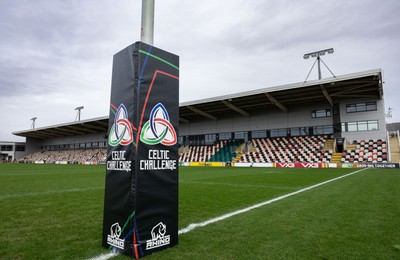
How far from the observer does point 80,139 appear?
191ft

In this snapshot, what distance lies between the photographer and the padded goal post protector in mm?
2752

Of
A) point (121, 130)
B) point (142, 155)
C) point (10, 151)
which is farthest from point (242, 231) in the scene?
point (10, 151)

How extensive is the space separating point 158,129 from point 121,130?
45cm

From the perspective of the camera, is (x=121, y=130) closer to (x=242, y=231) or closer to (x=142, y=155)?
(x=142, y=155)

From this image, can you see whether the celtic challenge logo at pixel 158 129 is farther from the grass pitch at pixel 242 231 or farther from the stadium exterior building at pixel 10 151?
the stadium exterior building at pixel 10 151

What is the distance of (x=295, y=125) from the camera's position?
31.5 meters

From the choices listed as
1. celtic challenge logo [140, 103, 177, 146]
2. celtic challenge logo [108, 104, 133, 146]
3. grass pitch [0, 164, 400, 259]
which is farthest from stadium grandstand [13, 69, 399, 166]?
celtic challenge logo [108, 104, 133, 146]

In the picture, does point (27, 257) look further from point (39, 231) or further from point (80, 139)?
point (80, 139)

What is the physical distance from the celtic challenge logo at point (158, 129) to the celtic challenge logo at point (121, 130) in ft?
0.58

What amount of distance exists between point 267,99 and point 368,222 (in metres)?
26.5

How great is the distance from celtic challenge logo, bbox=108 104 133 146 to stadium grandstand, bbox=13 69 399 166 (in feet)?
79.9

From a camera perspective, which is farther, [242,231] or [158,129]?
[242,231]

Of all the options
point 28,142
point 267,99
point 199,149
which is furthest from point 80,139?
point 267,99

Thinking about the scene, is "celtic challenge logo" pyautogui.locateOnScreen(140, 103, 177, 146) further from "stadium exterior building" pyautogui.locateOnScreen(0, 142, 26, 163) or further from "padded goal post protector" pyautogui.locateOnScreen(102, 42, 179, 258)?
"stadium exterior building" pyautogui.locateOnScreen(0, 142, 26, 163)
